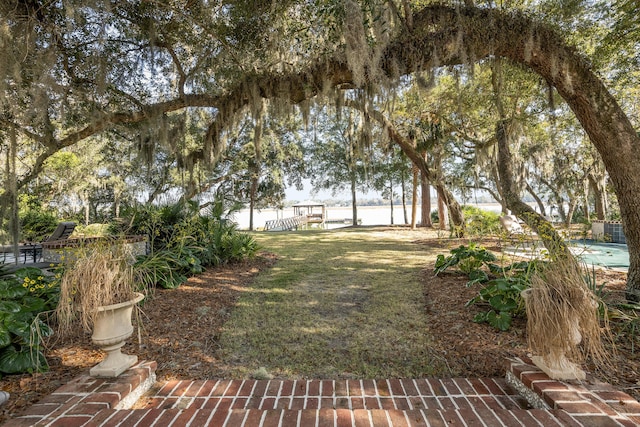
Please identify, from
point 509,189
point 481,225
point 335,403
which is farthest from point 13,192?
point 481,225

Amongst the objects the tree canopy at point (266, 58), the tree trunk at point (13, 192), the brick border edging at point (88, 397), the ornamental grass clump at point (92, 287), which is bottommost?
the brick border edging at point (88, 397)

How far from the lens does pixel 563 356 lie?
1.63 metres

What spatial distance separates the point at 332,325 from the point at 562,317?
1.74m

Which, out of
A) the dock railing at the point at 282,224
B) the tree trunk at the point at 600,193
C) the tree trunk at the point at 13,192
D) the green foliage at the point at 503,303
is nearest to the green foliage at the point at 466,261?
the green foliage at the point at 503,303

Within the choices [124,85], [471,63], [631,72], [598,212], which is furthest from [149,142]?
[598,212]

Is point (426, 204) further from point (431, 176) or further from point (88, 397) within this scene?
point (88, 397)

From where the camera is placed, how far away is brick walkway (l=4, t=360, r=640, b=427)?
138cm

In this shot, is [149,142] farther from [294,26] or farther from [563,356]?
[563,356]

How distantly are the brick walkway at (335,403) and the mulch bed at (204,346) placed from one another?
19 cm

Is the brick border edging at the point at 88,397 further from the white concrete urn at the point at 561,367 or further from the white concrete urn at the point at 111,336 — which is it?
the white concrete urn at the point at 561,367

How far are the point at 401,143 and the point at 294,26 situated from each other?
452 cm

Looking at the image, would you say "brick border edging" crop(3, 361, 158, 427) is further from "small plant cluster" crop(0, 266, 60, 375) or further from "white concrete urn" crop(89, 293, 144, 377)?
"small plant cluster" crop(0, 266, 60, 375)

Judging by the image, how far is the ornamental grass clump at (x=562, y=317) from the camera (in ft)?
Result: 5.21

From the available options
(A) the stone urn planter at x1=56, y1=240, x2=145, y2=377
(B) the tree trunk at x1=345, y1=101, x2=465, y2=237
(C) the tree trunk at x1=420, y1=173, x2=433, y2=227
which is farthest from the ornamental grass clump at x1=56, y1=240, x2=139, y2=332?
(C) the tree trunk at x1=420, y1=173, x2=433, y2=227
